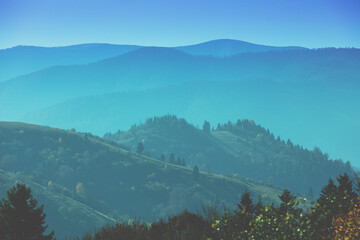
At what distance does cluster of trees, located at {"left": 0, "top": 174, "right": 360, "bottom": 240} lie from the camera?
982 inches

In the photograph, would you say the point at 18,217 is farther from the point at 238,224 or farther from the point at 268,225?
the point at 268,225

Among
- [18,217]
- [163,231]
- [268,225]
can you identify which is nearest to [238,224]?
[268,225]

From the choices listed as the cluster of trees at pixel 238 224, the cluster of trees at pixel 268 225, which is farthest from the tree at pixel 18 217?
the cluster of trees at pixel 268 225

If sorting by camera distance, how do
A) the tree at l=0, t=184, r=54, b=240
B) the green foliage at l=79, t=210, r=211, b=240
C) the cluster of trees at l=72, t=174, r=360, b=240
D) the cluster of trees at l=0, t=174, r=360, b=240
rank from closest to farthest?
the cluster of trees at l=72, t=174, r=360, b=240
the cluster of trees at l=0, t=174, r=360, b=240
the green foliage at l=79, t=210, r=211, b=240
the tree at l=0, t=184, r=54, b=240

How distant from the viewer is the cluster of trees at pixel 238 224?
25.0 m

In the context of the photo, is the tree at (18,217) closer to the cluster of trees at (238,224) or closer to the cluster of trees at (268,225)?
the cluster of trees at (238,224)

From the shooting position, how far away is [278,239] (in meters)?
24.4

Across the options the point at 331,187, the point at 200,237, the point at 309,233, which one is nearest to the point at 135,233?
the point at 200,237

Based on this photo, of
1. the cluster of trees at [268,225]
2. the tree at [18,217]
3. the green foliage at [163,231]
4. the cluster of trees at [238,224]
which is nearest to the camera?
the cluster of trees at [268,225]

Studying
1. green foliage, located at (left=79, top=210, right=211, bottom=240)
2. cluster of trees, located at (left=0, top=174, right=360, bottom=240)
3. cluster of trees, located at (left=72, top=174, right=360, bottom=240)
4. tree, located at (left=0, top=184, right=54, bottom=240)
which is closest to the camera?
cluster of trees, located at (left=72, top=174, right=360, bottom=240)

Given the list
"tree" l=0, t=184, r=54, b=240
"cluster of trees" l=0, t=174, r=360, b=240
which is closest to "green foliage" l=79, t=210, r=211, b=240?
"cluster of trees" l=0, t=174, r=360, b=240

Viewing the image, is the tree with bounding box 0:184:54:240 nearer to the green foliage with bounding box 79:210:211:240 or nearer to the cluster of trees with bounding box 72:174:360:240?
the green foliage with bounding box 79:210:211:240

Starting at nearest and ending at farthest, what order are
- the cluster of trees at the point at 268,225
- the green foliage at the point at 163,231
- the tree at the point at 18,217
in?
1. the cluster of trees at the point at 268,225
2. the green foliage at the point at 163,231
3. the tree at the point at 18,217

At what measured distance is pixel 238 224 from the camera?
28.4 meters
